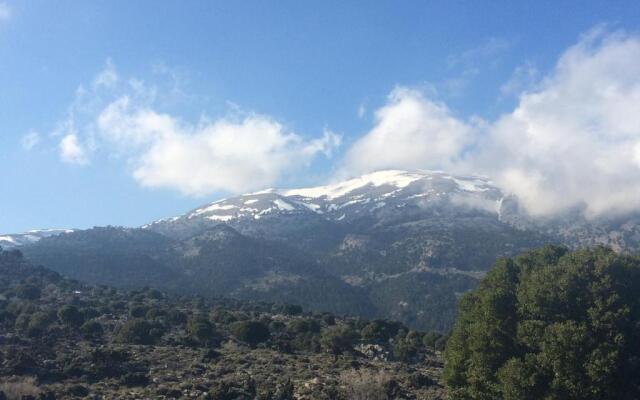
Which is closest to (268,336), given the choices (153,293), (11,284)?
(153,293)

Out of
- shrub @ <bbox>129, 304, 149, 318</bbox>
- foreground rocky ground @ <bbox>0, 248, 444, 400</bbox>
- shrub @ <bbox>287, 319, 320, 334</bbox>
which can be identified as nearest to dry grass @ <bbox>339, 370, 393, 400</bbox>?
foreground rocky ground @ <bbox>0, 248, 444, 400</bbox>

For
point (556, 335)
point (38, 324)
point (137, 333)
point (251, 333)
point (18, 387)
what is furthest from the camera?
point (38, 324)

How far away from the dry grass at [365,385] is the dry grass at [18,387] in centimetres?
1716

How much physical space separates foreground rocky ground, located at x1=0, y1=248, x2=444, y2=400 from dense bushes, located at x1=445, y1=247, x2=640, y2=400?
6.23 metres

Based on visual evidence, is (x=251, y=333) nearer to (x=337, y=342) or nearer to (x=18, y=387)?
(x=337, y=342)

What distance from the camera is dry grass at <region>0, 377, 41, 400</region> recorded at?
31834mm

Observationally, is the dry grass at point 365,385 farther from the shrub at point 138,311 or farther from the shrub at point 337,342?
the shrub at point 138,311

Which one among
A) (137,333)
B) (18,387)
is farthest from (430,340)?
(18,387)

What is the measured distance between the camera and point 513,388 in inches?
1028

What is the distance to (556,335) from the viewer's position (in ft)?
86.7

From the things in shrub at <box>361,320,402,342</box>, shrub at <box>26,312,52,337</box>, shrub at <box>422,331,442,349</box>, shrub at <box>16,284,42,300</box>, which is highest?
shrub at <box>16,284,42,300</box>

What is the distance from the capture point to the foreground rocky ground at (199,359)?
111 feet

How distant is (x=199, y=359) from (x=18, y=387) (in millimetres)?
12715

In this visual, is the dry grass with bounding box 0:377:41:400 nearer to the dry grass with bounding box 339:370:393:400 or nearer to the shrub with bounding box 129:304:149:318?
the dry grass with bounding box 339:370:393:400
